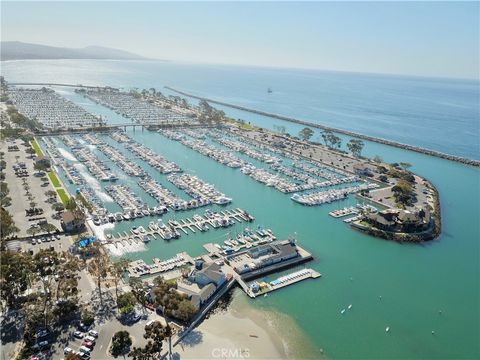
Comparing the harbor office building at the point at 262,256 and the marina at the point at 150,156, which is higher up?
the marina at the point at 150,156

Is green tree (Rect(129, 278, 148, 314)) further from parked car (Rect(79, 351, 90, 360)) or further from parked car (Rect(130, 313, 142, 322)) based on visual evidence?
parked car (Rect(79, 351, 90, 360))

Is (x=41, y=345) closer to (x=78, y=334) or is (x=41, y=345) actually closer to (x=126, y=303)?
(x=78, y=334)

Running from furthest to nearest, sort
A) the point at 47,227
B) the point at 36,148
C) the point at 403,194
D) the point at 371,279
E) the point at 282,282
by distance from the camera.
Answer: the point at 36,148, the point at 403,194, the point at 47,227, the point at 371,279, the point at 282,282

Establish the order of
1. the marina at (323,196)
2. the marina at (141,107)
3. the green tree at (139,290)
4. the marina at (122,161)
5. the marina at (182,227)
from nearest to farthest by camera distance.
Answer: the green tree at (139,290) → the marina at (182,227) → the marina at (323,196) → the marina at (122,161) → the marina at (141,107)

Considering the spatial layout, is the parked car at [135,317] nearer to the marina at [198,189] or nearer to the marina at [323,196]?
the marina at [198,189]

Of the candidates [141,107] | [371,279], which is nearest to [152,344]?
[371,279]

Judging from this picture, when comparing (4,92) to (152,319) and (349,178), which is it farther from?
(152,319)

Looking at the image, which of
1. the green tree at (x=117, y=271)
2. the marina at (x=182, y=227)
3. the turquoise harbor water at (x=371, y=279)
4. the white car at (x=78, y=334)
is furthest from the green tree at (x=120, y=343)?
the marina at (x=182, y=227)

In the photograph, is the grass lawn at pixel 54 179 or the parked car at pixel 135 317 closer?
the parked car at pixel 135 317

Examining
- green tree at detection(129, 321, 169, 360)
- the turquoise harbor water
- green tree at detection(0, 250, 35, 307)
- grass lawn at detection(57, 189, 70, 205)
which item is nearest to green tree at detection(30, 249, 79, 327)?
green tree at detection(0, 250, 35, 307)
